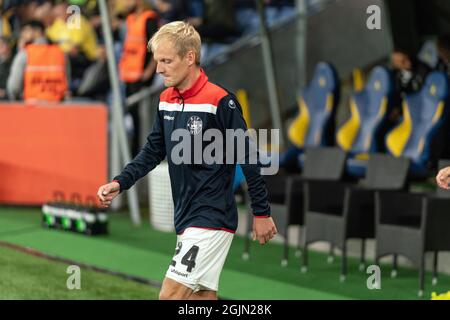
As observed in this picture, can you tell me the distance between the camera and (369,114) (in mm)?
12836

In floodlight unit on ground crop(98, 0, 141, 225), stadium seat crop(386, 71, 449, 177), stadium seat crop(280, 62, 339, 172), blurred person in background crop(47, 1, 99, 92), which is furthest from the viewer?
blurred person in background crop(47, 1, 99, 92)

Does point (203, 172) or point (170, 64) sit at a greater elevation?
point (170, 64)

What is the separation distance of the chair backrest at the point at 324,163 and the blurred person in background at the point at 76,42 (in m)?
6.76

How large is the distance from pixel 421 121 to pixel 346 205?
2.18 meters

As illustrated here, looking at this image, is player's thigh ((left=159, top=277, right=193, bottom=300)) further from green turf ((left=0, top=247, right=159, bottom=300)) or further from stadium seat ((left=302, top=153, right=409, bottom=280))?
stadium seat ((left=302, top=153, right=409, bottom=280))

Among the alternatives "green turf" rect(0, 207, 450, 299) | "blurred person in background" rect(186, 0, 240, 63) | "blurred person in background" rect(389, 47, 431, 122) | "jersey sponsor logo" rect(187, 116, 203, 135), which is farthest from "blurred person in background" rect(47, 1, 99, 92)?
"jersey sponsor logo" rect(187, 116, 203, 135)

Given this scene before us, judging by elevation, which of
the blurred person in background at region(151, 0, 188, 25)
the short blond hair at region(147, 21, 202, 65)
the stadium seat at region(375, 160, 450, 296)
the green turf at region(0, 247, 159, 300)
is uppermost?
the blurred person in background at region(151, 0, 188, 25)

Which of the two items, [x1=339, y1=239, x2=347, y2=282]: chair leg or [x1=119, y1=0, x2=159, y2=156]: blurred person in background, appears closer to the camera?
[x1=339, y1=239, x2=347, y2=282]: chair leg

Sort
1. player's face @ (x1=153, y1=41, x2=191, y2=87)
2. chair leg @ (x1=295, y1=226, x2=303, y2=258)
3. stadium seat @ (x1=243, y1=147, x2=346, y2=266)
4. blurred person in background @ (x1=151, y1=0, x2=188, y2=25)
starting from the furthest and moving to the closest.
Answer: blurred person in background @ (x1=151, y1=0, x2=188, y2=25) < chair leg @ (x1=295, y1=226, x2=303, y2=258) < stadium seat @ (x1=243, y1=147, x2=346, y2=266) < player's face @ (x1=153, y1=41, x2=191, y2=87)

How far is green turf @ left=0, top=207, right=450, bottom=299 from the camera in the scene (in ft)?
32.0

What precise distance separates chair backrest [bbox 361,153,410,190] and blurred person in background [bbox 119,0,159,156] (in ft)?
14.6

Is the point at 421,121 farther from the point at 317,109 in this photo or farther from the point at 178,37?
the point at 178,37

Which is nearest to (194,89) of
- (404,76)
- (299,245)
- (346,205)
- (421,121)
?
(346,205)

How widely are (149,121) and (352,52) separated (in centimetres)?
297
